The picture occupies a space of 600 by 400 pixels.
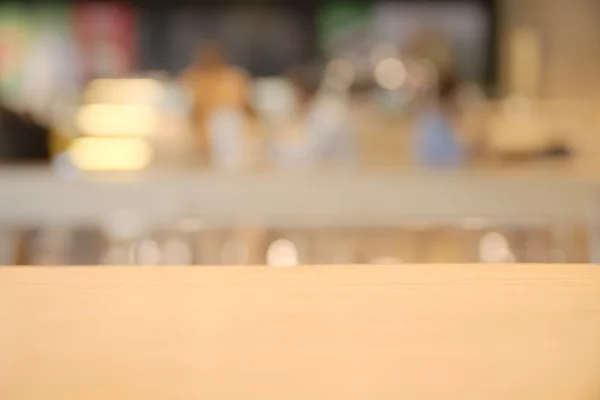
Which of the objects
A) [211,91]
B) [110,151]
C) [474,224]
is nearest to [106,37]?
[110,151]

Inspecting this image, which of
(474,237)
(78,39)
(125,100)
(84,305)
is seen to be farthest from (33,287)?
(78,39)

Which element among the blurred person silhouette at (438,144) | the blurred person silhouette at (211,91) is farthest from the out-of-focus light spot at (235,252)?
the blurred person silhouette at (211,91)

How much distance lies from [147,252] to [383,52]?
431cm

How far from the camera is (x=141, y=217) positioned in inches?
61.7

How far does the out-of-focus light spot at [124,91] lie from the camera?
5.56 m

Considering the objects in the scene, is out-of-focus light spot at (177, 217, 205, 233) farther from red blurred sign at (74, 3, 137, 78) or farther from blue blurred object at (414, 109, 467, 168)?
red blurred sign at (74, 3, 137, 78)

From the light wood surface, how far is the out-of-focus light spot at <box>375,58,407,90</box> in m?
3.97

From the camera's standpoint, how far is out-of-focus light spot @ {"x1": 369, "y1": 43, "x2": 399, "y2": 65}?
17.0 ft

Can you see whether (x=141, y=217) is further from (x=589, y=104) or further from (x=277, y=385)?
(x=589, y=104)

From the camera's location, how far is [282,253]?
1.43 m

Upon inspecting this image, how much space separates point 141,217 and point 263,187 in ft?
0.79

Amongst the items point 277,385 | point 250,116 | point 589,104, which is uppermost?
point 589,104

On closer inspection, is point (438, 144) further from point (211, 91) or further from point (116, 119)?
point (116, 119)

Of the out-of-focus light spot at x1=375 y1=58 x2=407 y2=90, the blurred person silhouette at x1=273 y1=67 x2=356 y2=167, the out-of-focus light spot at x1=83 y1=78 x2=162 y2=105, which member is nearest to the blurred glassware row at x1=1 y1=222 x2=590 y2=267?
the blurred person silhouette at x1=273 y1=67 x2=356 y2=167
